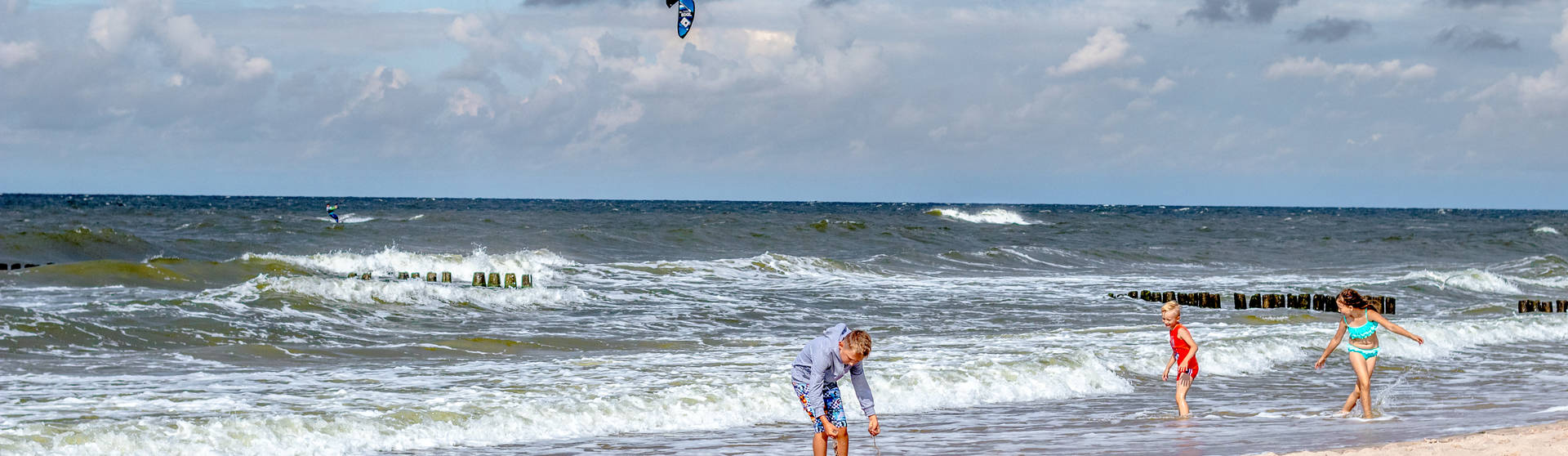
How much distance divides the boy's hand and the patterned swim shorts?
0.07 ft

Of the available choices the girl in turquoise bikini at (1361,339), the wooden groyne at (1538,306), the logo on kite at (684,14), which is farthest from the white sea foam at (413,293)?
the wooden groyne at (1538,306)

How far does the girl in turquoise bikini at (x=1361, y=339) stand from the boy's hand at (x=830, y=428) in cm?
536

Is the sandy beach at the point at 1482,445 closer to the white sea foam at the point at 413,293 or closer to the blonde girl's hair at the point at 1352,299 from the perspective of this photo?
the blonde girl's hair at the point at 1352,299

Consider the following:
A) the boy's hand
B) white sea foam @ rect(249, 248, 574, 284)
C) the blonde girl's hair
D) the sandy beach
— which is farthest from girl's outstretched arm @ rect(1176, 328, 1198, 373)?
white sea foam @ rect(249, 248, 574, 284)

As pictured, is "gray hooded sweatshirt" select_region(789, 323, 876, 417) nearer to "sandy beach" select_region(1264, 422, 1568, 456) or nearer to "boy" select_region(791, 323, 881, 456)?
"boy" select_region(791, 323, 881, 456)

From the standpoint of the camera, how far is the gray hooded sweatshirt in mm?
7508

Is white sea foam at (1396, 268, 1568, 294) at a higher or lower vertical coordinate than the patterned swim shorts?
higher

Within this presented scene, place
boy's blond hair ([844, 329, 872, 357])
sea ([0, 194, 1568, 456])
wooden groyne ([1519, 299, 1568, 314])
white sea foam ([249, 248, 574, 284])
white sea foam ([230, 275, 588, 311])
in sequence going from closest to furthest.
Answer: boy's blond hair ([844, 329, 872, 357]), sea ([0, 194, 1568, 456]), white sea foam ([230, 275, 588, 311]), wooden groyne ([1519, 299, 1568, 314]), white sea foam ([249, 248, 574, 284])

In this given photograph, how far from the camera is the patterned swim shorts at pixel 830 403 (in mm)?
7703

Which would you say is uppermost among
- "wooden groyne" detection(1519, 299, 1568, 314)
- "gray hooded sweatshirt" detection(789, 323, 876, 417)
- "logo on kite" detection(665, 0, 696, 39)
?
"logo on kite" detection(665, 0, 696, 39)

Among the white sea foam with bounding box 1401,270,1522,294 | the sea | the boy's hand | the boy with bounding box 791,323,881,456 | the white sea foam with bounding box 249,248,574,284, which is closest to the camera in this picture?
the boy with bounding box 791,323,881,456

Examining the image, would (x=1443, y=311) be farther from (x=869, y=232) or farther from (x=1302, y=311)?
(x=869, y=232)

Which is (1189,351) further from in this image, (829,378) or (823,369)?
(823,369)

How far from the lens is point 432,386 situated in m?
12.2
